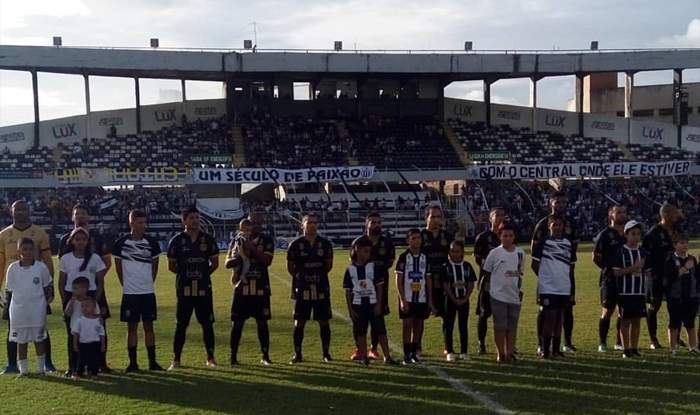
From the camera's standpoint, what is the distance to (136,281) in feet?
28.3

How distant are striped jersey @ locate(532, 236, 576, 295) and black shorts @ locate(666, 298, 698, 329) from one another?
1.38 m

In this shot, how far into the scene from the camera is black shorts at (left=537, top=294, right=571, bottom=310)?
8820 mm

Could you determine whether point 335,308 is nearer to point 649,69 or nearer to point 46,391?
point 46,391

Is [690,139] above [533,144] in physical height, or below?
above

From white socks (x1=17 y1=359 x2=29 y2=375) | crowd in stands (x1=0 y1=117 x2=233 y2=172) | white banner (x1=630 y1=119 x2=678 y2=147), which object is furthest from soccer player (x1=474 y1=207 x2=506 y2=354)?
white banner (x1=630 y1=119 x2=678 y2=147)

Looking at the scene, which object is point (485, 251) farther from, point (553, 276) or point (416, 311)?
point (416, 311)

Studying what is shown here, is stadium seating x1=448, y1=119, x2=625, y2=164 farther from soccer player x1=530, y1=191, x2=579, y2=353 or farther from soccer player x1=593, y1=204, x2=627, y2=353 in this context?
soccer player x1=530, y1=191, x2=579, y2=353

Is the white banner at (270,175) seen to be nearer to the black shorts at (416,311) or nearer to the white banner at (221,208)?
the white banner at (221,208)

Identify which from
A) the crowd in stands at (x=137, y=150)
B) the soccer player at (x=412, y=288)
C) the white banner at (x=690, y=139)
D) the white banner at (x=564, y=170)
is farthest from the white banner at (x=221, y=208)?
the white banner at (x=690, y=139)

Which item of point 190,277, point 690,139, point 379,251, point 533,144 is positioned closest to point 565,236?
point 379,251

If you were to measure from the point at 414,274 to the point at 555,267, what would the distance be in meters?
1.70

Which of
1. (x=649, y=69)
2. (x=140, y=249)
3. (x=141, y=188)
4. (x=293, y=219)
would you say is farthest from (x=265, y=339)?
(x=649, y=69)

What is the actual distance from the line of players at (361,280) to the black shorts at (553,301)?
0.5 inches

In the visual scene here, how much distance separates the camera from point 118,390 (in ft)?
25.2
